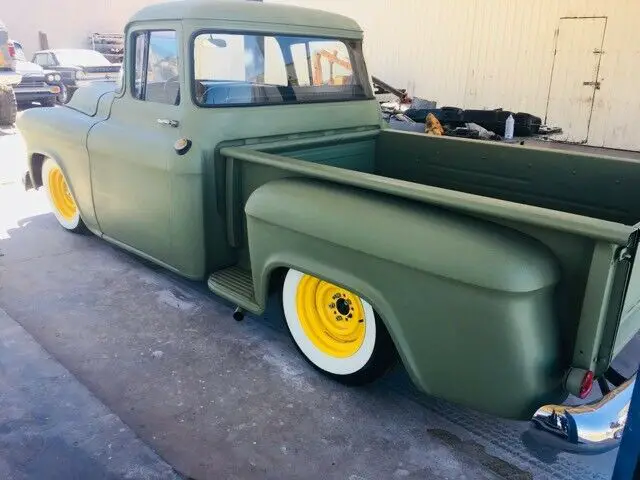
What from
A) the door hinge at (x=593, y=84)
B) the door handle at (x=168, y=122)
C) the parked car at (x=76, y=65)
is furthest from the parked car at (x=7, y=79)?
the door hinge at (x=593, y=84)

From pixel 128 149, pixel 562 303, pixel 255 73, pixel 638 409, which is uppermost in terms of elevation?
pixel 255 73

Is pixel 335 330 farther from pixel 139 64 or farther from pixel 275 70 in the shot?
pixel 139 64

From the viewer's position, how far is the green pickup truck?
6.14 feet

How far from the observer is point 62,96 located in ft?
38.9

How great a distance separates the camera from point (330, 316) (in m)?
2.77

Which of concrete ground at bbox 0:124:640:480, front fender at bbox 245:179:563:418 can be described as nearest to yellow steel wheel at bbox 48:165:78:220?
concrete ground at bbox 0:124:640:480

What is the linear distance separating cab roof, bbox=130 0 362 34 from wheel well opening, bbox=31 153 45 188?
1.80m

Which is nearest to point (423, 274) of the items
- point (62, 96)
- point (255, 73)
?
point (255, 73)

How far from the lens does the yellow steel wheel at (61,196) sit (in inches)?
184

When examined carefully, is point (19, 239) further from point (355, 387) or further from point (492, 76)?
point (492, 76)

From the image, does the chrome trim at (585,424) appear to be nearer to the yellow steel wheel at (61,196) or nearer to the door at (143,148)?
the door at (143,148)

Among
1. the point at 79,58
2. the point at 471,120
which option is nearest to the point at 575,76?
the point at 471,120

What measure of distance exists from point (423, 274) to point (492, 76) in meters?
9.01

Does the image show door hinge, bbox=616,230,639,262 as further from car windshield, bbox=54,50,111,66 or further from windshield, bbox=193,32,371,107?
car windshield, bbox=54,50,111,66
